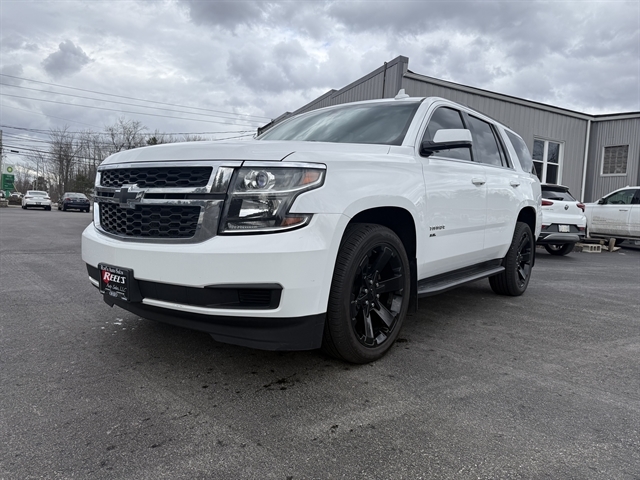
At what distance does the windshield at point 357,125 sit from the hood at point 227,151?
1.94ft

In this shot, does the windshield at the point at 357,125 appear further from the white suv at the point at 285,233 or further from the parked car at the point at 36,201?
the parked car at the point at 36,201

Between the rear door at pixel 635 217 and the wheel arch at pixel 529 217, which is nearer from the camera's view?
the wheel arch at pixel 529 217

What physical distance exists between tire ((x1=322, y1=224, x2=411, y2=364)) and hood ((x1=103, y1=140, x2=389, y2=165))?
0.54 m

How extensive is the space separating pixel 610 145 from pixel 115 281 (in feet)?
61.7

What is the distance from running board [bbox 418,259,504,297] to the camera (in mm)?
3514

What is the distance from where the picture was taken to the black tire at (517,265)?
515 cm

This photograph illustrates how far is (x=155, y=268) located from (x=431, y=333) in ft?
7.62

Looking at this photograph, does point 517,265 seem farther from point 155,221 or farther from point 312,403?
point 155,221

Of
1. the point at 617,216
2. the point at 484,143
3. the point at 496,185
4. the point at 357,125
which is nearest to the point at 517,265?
the point at 496,185

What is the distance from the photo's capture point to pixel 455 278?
158 inches

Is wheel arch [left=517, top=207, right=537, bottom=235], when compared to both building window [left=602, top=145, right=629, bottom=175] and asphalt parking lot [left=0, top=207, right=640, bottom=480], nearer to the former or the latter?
asphalt parking lot [left=0, top=207, right=640, bottom=480]

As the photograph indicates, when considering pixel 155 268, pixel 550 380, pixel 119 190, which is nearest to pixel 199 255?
pixel 155 268

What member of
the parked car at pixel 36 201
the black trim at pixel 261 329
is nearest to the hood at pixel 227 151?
the black trim at pixel 261 329

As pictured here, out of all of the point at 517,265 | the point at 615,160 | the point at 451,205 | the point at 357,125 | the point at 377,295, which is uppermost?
the point at 615,160
